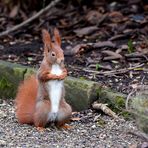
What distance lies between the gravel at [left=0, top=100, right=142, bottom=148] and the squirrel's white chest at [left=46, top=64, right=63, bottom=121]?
0.61 feet

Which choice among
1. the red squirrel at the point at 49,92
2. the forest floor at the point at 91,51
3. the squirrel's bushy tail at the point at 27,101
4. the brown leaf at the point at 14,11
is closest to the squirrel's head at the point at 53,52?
the red squirrel at the point at 49,92

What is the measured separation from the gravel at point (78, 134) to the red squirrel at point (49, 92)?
0.09 metres

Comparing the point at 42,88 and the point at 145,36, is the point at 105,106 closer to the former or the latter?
the point at 42,88

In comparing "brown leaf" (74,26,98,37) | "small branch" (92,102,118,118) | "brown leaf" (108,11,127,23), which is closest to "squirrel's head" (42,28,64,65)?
"small branch" (92,102,118,118)

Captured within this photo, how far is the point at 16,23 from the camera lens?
825 cm

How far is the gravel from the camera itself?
4.68 meters

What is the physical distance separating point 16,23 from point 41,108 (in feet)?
11.3

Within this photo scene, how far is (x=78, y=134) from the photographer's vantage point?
4.93m

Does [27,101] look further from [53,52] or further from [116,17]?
[116,17]

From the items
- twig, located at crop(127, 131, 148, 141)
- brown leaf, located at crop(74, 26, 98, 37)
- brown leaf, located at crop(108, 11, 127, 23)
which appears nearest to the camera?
twig, located at crop(127, 131, 148, 141)

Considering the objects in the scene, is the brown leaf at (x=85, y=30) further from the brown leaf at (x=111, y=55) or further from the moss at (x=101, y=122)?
the moss at (x=101, y=122)

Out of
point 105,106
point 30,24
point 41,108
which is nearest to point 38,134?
point 41,108

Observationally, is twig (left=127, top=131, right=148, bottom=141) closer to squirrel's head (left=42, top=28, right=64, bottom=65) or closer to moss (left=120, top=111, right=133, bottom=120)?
moss (left=120, top=111, right=133, bottom=120)

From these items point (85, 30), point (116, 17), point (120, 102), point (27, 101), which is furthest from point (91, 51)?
point (27, 101)
